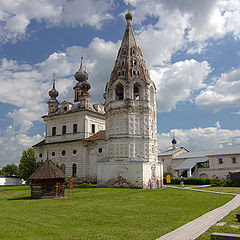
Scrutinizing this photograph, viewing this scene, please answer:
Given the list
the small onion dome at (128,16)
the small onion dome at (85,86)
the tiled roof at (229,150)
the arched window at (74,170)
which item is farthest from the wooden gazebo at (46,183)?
the tiled roof at (229,150)

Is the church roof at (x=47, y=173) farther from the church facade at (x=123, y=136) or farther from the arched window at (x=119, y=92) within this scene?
the arched window at (x=119, y=92)

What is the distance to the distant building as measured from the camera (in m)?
41.9

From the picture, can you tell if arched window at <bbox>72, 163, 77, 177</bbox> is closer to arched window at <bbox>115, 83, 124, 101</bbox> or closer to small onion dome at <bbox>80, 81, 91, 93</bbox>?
small onion dome at <bbox>80, 81, 91, 93</bbox>

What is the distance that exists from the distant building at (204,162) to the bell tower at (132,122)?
1584 centimetres

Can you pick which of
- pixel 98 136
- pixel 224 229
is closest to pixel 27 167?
pixel 98 136

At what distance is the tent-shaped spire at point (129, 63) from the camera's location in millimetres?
32625

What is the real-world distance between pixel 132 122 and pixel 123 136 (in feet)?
6.59

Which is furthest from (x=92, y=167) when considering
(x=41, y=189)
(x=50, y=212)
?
(x=50, y=212)

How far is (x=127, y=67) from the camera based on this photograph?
108ft

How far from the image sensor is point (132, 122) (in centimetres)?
3081

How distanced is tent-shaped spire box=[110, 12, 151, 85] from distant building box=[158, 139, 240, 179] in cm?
1972

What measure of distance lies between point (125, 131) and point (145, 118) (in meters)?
3.00

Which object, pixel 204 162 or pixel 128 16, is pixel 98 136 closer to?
pixel 128 16

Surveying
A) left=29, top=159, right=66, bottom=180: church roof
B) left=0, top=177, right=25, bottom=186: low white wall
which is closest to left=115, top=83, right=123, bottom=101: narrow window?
left=29, top=159, right=66, bottom=180: church roof
